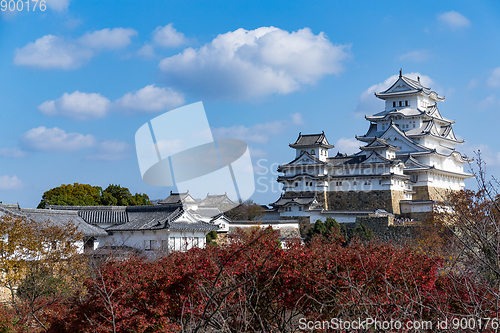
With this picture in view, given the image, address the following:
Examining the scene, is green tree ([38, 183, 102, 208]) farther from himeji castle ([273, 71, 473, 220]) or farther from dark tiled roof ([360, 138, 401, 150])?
dark tiled roof ([360, 138, 401, 150])

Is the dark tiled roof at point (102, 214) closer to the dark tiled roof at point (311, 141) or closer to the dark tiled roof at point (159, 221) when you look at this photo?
the dark tiled roof at point (159, 221)

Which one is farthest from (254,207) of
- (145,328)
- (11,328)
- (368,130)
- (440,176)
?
(145,328)

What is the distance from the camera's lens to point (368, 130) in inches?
1875

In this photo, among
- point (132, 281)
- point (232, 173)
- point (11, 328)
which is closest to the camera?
point (132, 281)

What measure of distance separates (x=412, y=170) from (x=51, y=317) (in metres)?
36.5

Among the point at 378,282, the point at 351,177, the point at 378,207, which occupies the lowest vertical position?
the point at 378,282

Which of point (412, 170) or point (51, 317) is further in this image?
point (412, 170)

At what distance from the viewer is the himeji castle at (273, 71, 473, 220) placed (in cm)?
3969

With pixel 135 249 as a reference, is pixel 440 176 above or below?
above

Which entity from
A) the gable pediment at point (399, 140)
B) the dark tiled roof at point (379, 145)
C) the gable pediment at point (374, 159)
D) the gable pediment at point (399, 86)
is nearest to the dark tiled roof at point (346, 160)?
the gable pediment at point (374, 159)

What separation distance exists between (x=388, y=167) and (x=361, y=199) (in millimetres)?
3452

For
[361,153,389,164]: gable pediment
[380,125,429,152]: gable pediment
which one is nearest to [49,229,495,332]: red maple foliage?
[361,153,389,164]: gable pediment

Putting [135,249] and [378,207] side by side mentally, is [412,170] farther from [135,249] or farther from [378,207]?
[135,249]

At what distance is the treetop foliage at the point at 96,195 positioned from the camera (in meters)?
43.6
